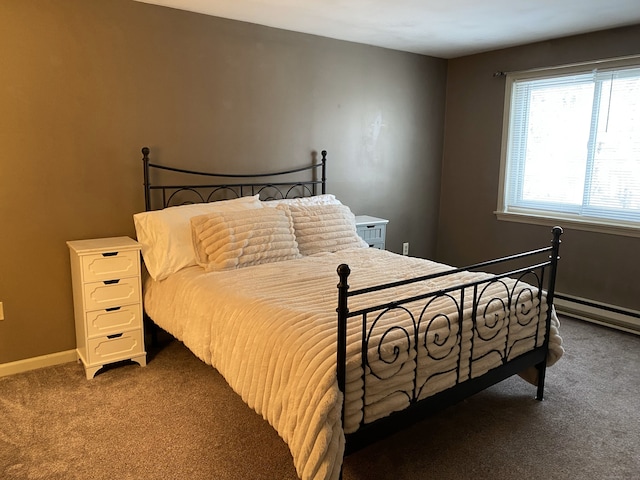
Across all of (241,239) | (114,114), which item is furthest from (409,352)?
(114,114)

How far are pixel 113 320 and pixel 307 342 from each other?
1.60 m

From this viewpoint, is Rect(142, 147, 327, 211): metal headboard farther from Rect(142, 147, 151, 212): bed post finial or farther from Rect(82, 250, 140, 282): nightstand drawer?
Rect(82, 250, 140, 282): nightstand drawer

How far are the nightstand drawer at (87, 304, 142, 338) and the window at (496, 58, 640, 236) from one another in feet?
11.3

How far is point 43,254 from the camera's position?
302 cm

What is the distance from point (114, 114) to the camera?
315 cm

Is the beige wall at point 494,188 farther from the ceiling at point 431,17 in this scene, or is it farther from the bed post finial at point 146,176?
the bed post finial at point 146,176

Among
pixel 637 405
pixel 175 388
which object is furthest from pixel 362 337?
pixel 637 405

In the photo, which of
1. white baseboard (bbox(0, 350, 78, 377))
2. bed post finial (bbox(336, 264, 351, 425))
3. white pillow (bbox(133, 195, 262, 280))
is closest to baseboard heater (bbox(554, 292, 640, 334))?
bed post finial (bbox(336, 264, 351, 425))

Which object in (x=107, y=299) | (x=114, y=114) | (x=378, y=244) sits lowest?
(x=107, y=299)

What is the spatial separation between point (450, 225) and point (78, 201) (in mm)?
3614

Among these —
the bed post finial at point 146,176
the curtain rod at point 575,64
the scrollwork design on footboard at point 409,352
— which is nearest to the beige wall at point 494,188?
the curtain rod at point 575,64

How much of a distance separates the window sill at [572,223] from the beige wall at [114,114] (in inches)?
71.0

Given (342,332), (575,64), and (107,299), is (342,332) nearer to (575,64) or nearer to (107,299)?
(107,299)

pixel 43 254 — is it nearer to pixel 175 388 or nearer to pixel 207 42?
pixel 175 388
